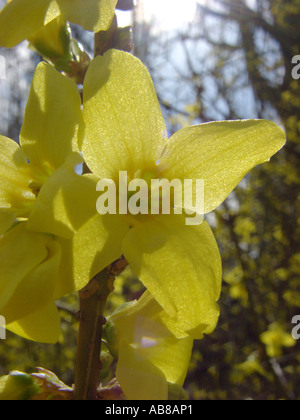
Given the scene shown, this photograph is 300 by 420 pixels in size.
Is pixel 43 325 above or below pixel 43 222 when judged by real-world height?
below

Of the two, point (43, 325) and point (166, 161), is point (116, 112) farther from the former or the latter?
point (43, 325)

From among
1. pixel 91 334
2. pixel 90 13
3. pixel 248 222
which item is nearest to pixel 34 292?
pixel 91 334

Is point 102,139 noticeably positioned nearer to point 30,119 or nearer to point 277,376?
point 30,119

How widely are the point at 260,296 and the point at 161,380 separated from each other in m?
3.78

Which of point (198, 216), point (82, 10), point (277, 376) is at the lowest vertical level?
point (277, 376)

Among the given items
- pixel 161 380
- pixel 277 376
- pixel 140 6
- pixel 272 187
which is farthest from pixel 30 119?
pixel 272 187

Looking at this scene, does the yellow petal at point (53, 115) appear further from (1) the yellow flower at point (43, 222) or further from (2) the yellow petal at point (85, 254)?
(2) the yellow petal at point (85, 254)

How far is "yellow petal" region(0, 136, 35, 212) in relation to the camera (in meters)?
0.93

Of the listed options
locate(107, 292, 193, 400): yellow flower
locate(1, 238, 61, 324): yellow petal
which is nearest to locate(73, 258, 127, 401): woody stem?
locate(107, 292, 193, 400): yellow flower

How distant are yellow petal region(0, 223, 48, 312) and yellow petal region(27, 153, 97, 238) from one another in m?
0.06

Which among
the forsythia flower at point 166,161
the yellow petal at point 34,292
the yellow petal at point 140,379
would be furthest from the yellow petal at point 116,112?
the yellow petal at point 140,379

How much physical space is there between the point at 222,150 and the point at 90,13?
407mm

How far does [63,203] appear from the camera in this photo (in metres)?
0.73

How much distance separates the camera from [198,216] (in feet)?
3.00
